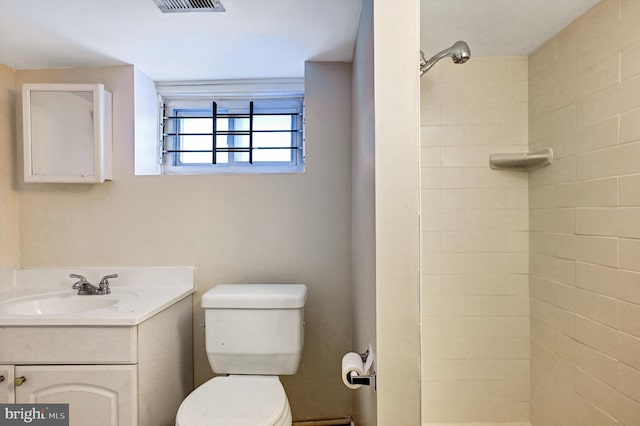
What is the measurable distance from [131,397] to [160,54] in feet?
5.06

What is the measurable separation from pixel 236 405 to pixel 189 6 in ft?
4.97

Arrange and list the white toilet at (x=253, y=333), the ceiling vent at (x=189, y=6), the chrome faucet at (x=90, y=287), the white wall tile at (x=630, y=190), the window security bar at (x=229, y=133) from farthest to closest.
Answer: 1. the window security bar at (x=229, y=133)
2. the chrome faucet at (x=90, y=287)
3. the white toilet at (x=253, y=333)
4. the ceiling vent at (x=189, y=6)
5. the white wall tile at (x=630, y=190)

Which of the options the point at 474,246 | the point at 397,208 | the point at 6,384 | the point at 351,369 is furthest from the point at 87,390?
the point at 474,246

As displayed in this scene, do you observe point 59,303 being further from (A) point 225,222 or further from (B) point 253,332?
(B) point 253,332

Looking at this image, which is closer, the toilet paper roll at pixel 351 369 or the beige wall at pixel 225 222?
the toilet paper roll at pixel 351 369

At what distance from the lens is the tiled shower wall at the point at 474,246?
1.81 metres

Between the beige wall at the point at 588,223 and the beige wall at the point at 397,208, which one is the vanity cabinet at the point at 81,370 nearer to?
the beige wall at the point at 397,208

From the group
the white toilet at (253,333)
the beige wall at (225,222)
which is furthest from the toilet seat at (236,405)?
the beige wall at (225,222)

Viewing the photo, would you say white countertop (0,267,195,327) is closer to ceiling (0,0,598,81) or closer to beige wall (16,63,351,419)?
beige wall (16,63,351,419)

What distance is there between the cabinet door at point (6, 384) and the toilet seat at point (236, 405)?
0.67 meters

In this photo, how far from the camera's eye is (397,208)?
94cm

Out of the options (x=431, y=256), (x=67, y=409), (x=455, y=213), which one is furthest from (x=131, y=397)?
(x=455, y=213)

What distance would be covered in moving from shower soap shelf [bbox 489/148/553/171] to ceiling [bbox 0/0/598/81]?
0.50 metres

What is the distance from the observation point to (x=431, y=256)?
1.85 m
